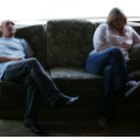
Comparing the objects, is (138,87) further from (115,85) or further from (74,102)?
(74,102)

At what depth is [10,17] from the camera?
3.03 meters

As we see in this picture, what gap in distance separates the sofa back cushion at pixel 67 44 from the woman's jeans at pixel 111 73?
0.29 m

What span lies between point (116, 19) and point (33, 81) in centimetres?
82

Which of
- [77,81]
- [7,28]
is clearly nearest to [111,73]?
[77,81]

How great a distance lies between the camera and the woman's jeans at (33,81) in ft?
7.79

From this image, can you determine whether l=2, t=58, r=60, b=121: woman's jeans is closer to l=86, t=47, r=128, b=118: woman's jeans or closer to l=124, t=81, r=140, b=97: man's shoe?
l=86, t=47, r=128, b=118: woman's jeans

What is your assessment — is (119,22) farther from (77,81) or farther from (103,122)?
(103,122)

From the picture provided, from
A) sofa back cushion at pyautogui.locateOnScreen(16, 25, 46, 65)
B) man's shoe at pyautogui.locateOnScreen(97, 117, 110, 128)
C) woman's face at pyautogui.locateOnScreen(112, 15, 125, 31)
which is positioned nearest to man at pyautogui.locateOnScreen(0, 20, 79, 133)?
man's shoe at pyautogui.locateOnScreen(97, 117, 110, 128)

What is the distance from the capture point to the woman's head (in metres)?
2.68

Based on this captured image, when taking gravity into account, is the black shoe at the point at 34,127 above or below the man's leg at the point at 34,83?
below

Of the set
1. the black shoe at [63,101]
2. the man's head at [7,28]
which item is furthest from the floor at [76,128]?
the man's head at [7,28]

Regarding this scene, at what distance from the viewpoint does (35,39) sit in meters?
2.87

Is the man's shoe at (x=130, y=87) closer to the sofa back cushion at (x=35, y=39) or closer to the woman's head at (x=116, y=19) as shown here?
the woman's head at (x=116, y=19)

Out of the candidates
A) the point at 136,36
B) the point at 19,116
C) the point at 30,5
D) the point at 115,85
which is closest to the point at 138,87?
the point at 115,85
